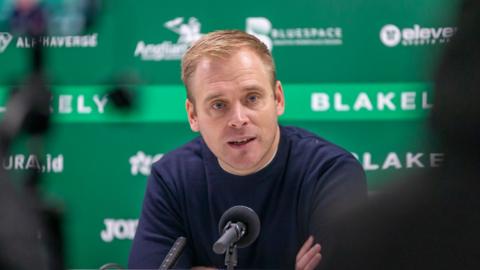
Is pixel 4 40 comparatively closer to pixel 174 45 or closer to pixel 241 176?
pixel 174 45

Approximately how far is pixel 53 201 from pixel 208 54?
140cm

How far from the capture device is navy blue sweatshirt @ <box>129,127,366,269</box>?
2551mm

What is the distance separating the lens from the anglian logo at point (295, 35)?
11.8ft

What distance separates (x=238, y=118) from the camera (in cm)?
256

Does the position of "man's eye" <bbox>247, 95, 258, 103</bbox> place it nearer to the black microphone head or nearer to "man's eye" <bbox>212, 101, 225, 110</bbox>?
"man's eye" <bbox>212, 101, 225, 110</bbox>

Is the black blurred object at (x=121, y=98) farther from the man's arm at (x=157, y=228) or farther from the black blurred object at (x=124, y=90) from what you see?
the man's arm at (x=157, y=228)

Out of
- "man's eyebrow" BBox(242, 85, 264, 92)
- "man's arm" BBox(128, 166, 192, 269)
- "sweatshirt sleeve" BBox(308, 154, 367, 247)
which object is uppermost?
"man's eyebrow" BBox(242, 85, 264, 92)

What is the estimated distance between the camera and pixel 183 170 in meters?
2.71

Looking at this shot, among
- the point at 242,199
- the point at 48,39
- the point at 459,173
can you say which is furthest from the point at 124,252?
the point at 459,173

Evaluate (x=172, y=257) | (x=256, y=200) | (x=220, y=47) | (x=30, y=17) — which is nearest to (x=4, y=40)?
(x=30, y=17)

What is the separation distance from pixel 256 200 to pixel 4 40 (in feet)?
5.69

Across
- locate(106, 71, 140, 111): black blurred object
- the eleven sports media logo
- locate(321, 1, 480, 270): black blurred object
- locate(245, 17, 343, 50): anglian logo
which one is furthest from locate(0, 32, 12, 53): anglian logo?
locate(321, 1, 480, 270): black blurred object

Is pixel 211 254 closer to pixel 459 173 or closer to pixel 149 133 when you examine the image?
pixel 149 133

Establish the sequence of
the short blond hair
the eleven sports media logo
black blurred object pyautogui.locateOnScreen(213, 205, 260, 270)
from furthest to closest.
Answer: the eleven sports media logo
the short blond hair
black blurred object pyautogui.locateOnScreen(213, 205, 260, 270)
